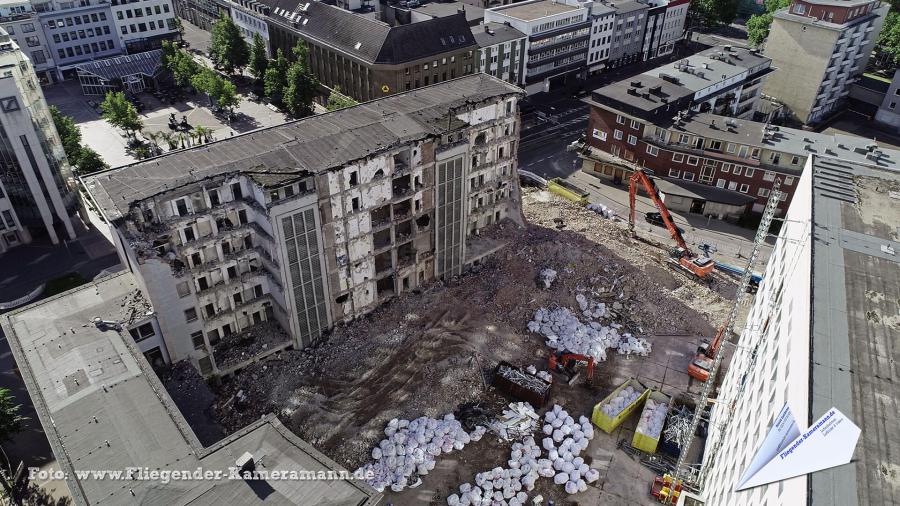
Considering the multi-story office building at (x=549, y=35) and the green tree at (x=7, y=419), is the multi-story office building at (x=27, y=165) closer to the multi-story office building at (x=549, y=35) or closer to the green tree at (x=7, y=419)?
the green tree at (x=7, y=419)

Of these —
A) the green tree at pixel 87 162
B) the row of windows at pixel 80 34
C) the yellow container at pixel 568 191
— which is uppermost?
the row of windows at pixel 80 34

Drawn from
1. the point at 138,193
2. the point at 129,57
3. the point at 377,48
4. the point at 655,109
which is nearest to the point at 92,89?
the point at 129,57

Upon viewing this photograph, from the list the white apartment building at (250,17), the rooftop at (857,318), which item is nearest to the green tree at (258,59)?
the white apartment building at (250,17)

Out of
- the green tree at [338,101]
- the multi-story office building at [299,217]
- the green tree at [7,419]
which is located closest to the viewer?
the green tree at [7,419]

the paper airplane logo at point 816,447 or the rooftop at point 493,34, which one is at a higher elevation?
the paper airplane logo at point 816,447

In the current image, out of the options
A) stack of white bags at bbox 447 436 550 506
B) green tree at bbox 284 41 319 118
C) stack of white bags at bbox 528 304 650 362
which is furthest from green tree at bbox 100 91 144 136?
stack of white bags at bbox 447 436 550 506

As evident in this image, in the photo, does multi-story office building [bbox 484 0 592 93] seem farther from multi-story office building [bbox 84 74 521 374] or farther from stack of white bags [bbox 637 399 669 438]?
stack of white bags [bbox 637 399 669 438]
